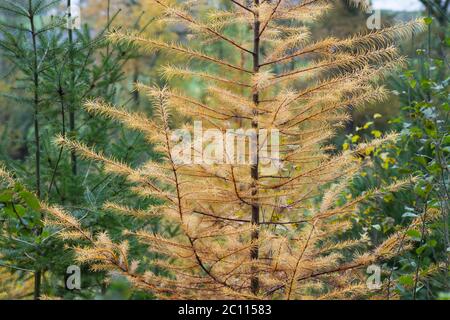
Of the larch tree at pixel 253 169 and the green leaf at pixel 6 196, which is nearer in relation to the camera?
the green leaf at pixel 6 196

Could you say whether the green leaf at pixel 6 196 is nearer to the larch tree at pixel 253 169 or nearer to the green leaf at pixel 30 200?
the green leaf at pixel 30 200

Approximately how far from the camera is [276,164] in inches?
163

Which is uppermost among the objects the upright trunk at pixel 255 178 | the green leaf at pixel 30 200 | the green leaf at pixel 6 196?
the upright trunk at pixel 255 178

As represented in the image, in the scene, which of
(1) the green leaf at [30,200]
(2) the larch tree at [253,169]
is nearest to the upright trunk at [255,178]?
(2) the larch tree at [253,169]

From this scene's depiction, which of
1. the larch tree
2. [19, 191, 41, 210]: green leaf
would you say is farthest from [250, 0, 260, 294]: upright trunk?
[19, 191, 41, 210]: green leaf

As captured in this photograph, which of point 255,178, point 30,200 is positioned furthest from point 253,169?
point 30,200

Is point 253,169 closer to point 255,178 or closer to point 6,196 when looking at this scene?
Result: point 255,178

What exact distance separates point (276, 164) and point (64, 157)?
8.34ft

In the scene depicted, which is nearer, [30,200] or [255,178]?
[30,200]

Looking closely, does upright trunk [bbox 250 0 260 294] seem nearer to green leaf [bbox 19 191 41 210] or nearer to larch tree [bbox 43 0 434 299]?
larch tree [bbox 43 0 434 299]
